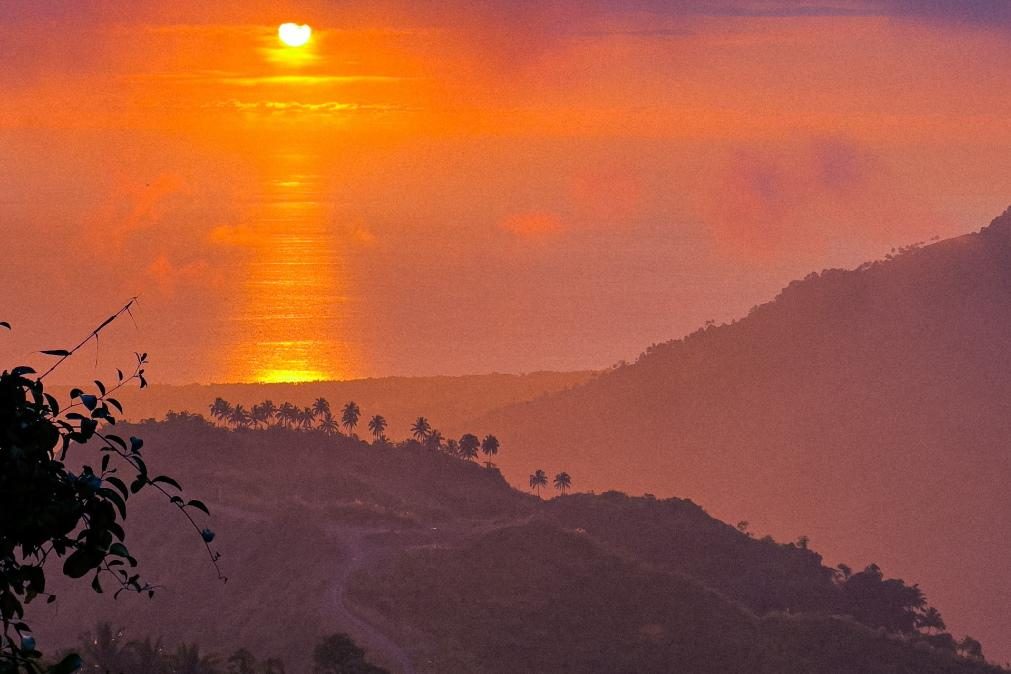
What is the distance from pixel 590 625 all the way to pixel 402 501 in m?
36.9

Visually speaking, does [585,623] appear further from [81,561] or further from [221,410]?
[81,561]

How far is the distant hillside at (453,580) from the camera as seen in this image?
104688 millimetres

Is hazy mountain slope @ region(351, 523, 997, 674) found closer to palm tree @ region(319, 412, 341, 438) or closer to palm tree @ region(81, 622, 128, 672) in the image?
palm tree @ region(81, 622, 128, 672)

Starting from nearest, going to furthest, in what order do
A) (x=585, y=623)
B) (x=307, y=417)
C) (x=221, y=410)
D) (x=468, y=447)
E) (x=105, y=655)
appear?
1. (x=105, y=655)
2. (x=585, y=623)
3. (x=468, y=447)
4. (x=221, y=410)
5. (x=307, y=417)

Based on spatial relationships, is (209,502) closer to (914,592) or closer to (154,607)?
(154,607)

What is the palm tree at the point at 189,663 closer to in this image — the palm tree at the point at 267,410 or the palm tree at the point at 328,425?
the palm tree at the point at 328,425

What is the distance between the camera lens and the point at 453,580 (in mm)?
113875

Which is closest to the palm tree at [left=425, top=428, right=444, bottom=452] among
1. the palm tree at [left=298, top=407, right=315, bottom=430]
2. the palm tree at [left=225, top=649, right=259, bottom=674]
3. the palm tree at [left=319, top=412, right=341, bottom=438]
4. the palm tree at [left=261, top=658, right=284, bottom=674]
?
the palm tree at [left=319, top=412, right=341, bottom=438]

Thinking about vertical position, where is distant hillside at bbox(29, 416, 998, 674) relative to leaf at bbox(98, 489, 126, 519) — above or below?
above

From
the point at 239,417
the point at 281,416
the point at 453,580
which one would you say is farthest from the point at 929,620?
the point at 239,417

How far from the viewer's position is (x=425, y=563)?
117125 millimetres

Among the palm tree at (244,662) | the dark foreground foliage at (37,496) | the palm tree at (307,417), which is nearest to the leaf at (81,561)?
the dark foreground foliage at (37,496)

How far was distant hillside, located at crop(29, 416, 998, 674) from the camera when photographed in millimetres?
104688

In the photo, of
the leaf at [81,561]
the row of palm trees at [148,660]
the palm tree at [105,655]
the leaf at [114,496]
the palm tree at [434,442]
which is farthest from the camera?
the palm tree at [434,442]
